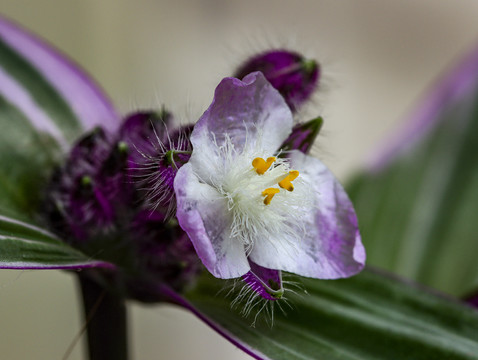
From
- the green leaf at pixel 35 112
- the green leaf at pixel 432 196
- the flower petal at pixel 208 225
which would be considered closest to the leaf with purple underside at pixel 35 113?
the green leaf at pixel 35 112

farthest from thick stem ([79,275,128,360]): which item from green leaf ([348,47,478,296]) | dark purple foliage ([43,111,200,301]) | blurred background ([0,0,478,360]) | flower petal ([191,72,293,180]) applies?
blurred background ([0,0,478,360])

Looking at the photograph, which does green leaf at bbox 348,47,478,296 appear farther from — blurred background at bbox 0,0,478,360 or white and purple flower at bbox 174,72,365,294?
blurred background at bbox 0,0,478,360

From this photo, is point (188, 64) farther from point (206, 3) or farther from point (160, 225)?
point (160, 225)

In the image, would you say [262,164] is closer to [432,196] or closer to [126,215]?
[126,215]

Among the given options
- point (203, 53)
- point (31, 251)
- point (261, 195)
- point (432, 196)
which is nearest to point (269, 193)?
point (261, 195)

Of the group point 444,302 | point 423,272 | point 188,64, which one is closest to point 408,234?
point 423,272
